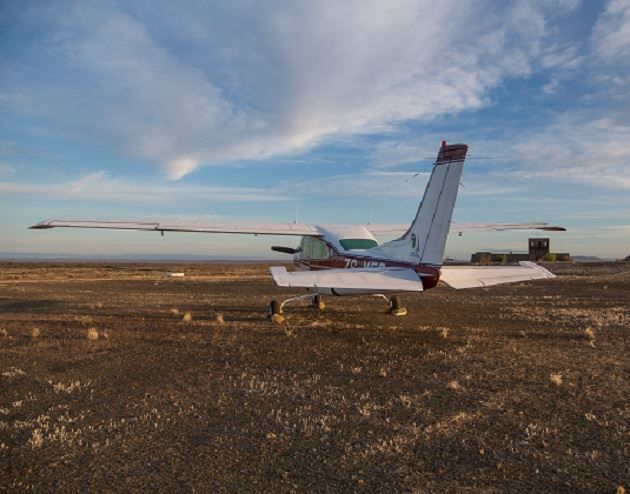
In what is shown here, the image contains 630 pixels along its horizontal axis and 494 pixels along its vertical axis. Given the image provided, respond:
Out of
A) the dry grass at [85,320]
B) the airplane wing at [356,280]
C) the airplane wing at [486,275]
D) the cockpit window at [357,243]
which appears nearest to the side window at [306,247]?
the cockpit window at [357,243]

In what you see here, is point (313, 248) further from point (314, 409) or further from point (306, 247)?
point (314, 409)

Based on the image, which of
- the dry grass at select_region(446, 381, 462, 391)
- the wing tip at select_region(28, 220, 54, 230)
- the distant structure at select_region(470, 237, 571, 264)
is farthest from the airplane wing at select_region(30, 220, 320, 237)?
the distant structure at select_region(470, 237, 571, 264)

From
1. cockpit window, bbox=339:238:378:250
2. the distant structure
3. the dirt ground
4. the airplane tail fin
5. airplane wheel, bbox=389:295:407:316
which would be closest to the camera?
the dirt ground

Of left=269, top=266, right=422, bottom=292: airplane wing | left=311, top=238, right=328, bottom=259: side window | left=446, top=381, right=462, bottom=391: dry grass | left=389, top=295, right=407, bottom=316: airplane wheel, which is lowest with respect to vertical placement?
left=446, top=381, right=462, bottom=391: dry grass

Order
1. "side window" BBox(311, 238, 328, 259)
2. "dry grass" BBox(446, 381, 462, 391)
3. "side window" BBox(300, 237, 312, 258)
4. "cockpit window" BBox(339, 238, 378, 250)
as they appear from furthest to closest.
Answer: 1. "side window" BBox(300, 237, 312, 258)
2. "side window" BBox(311, 238, 328, 259)
3. "cockpit window" BBox(339, 238, 378, 250)
4. "dry grass" BBox(446, 381, 462, 391)

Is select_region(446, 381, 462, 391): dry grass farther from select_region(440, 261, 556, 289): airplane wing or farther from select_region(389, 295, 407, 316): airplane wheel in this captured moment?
select_region(389, 295, 407, 316): airplane wheel

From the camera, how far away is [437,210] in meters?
11.4

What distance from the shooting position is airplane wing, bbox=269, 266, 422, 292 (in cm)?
1113

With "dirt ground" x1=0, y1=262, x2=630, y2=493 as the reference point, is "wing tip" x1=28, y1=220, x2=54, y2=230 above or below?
above

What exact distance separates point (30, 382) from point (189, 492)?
183 inches

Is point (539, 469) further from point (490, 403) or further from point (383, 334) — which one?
point (383, 334)

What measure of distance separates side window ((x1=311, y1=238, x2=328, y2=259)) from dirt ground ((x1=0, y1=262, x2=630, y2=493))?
370 centimetres

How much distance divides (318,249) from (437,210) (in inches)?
220

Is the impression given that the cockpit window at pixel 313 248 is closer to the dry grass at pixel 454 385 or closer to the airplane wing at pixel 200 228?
the airplane wing at pixel 200 228
